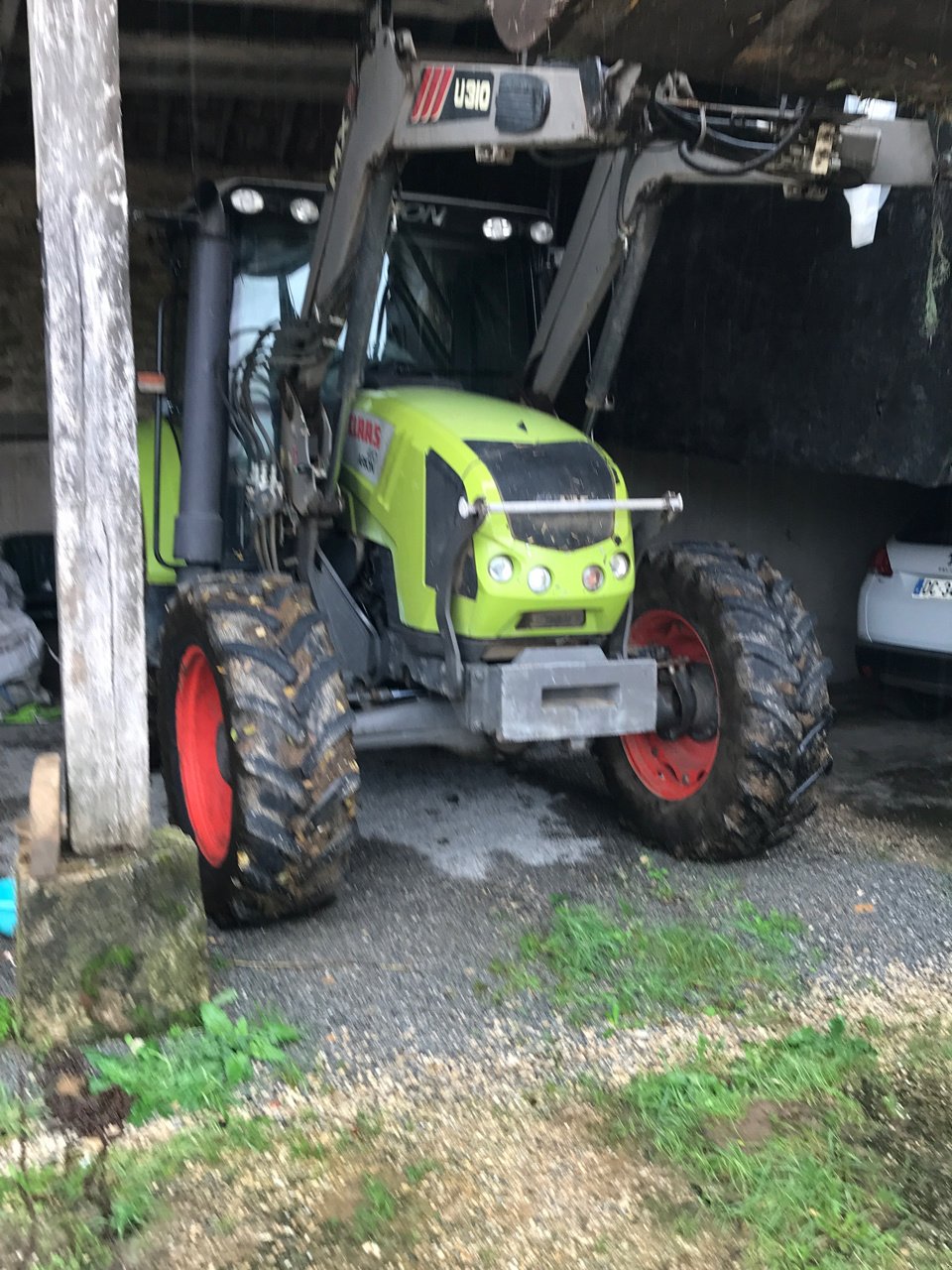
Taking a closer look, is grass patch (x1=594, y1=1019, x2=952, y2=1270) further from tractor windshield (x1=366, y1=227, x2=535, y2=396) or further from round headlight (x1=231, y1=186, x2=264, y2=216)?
round headlight (x1=231, y1=186, x2=264, y2=216)

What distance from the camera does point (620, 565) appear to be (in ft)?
12.9

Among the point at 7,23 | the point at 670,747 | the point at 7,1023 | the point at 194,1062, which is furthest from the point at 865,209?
the point at 7,1023

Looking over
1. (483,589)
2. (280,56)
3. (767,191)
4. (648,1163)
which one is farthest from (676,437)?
(648,1163)

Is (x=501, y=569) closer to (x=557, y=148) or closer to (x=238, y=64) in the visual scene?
(x=557, y=148)

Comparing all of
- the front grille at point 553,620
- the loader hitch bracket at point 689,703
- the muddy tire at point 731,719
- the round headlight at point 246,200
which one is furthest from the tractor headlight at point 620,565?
the round headlight at point 246,200

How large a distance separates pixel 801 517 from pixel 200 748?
520 cm

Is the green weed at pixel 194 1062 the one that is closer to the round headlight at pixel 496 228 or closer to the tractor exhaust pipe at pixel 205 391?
the tractor exhaust pipe at pixel 205 391

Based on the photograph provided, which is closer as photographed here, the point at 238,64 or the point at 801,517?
the point at 238,64

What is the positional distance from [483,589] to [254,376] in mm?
1516

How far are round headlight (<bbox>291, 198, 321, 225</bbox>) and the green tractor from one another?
49 millimetres

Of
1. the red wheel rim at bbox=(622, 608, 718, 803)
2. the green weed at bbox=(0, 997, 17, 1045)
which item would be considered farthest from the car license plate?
the green weed at bbox=(0, 997, 17, 1045)

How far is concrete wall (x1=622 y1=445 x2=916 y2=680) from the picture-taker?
7.82m

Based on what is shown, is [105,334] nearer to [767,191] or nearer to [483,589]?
[483,589]

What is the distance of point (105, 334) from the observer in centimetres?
301
